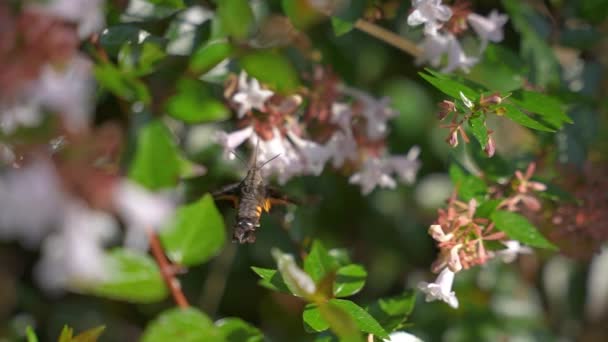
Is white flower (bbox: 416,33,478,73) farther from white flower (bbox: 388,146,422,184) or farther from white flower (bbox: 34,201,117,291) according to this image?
white flower (bbox: 34,201,117,291)

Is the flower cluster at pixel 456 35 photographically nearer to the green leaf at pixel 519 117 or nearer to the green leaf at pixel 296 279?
the green leaf at pixel 519 117

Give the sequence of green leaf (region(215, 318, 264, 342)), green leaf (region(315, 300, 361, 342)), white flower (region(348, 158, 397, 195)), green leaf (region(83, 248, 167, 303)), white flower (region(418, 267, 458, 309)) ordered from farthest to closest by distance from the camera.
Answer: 1. white flower (region(348, 158, 397, 195))
2. white flower (region(418, 267, 458, 309))
3. green leaf (region(215, 318, 264, 342))
4. green leaf (region(83, 248, 167, 303))
5. green leaf (region(315, 300, 361, 342))

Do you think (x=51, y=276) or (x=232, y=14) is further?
(x=232, y=14)

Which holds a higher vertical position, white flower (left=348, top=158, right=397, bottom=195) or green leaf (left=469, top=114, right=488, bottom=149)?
green leaf (left=469, top=114, right=488, bottom=149)

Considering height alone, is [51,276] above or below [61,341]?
above

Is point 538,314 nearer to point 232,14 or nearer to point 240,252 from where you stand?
point 240,252

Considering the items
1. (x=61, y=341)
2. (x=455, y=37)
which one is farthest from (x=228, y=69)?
(x=61, y=341)

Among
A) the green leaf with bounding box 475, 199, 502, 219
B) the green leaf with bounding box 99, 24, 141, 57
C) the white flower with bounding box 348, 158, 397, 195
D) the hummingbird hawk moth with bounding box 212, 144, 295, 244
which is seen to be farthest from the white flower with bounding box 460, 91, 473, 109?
the green leaf with bounding box 99, 24, 141, 57

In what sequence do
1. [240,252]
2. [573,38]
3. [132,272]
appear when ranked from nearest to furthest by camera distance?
1. [132,272]
2. [573,38]
3. [240,252]
